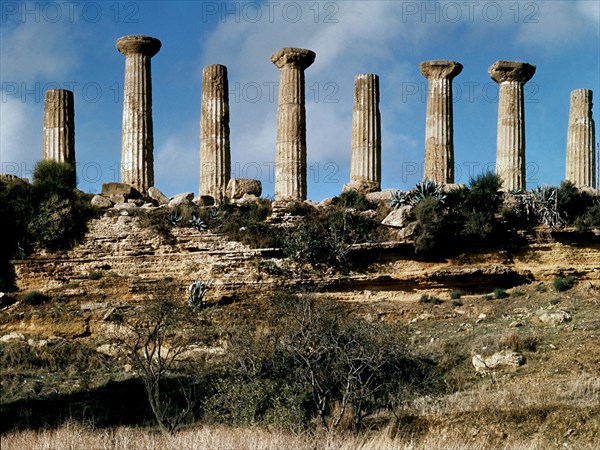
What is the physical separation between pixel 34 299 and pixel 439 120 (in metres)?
12.9

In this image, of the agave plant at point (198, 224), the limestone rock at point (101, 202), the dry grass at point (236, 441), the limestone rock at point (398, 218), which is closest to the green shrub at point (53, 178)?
the limestone rock at point (101, 202)

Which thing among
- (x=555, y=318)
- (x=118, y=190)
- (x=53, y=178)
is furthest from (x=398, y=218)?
(x=53, y=178)

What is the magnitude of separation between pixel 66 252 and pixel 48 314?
2.56m

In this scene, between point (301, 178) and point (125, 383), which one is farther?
point (301, 178)

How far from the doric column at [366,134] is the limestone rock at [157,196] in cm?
546

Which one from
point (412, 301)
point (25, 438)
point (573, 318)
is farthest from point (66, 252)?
point (573, 318)

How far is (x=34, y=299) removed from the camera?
29094mm

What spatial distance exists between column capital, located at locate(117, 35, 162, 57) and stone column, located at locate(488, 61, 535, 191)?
10.2 m

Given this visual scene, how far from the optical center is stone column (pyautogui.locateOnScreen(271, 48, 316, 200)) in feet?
107

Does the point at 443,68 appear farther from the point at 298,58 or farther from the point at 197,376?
the point at 197,376

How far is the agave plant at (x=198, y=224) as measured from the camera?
30781 mm

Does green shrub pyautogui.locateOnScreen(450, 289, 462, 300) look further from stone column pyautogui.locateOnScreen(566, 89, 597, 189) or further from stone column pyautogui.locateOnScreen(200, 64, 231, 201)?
stone column pyautogui.locateOnScreen(200, 64, 231, 201)

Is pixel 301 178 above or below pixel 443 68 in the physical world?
below

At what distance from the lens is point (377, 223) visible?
103ft
